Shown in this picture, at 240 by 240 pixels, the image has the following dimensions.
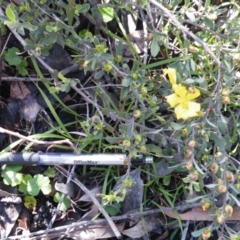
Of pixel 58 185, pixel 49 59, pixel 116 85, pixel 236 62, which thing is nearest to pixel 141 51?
pixel 116 85

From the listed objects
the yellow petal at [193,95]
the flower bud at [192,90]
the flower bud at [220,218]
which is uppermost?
the flower bud at [192,90]

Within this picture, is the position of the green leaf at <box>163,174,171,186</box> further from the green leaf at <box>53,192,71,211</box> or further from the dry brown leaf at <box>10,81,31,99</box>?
the dry brown leaf at <box>10,81,31,99</box>

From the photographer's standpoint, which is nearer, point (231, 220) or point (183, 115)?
point (183, 115)

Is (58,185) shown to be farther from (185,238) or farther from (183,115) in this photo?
(183,115)

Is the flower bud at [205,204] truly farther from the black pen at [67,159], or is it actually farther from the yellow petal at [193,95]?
the yellow petal at [193,95]

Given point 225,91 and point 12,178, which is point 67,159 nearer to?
point 12,178

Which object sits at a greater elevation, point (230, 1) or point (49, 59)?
point (230, 1)

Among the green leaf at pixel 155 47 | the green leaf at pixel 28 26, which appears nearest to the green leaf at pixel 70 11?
the green leaf at pixel 28 26
